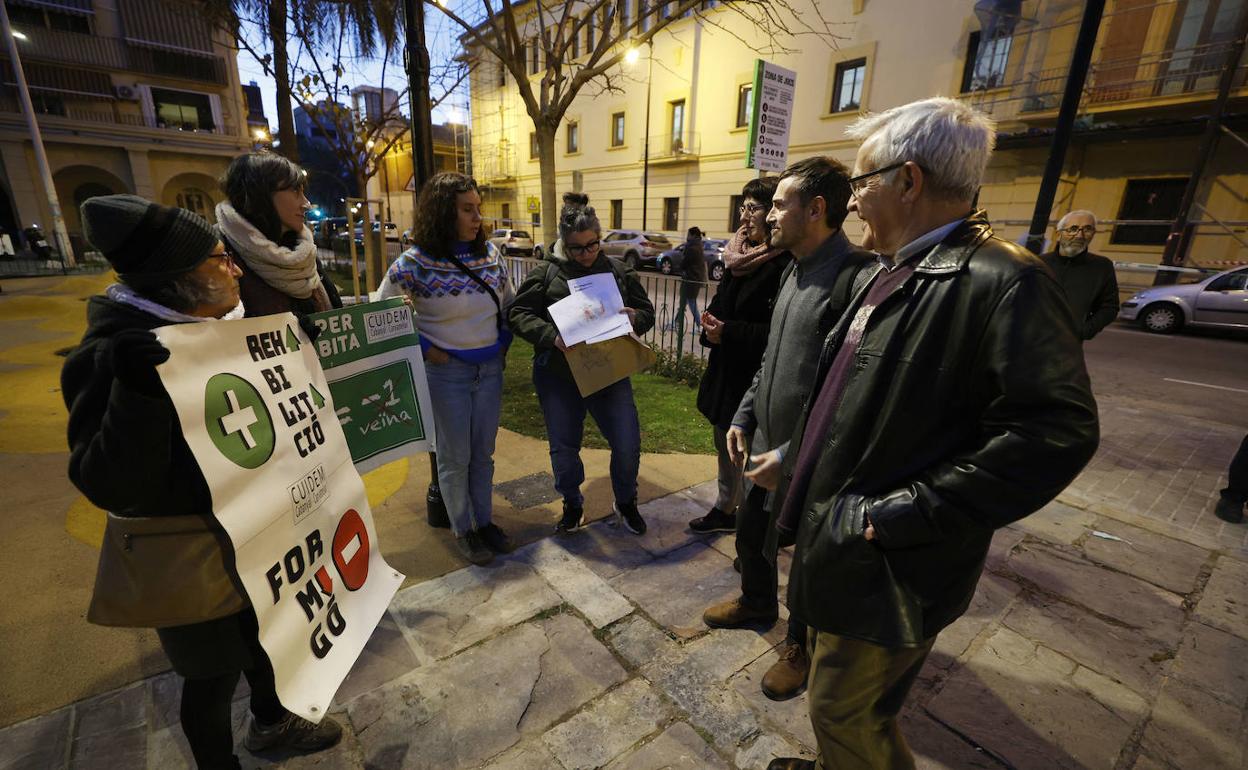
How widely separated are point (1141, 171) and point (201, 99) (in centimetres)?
3548

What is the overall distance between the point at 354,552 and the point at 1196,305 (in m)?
15.6

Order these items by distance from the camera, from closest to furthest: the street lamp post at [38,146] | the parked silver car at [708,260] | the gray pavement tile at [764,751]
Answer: the gray pavement tile at [764,751], the street lamp post at [38,146], the parked silver car at [708,260]

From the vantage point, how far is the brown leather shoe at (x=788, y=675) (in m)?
2.29

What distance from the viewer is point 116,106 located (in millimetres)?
23078

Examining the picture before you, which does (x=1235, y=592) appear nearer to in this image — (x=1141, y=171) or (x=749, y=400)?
(x=749, y=400)

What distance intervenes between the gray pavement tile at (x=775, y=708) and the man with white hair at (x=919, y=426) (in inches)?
24.8

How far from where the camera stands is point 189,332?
1.42 meters

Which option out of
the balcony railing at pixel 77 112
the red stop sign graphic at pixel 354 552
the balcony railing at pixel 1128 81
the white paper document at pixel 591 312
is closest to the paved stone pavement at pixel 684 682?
the red stop sign graphic at pixel 354 552

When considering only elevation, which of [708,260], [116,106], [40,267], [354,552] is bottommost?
[40,267]

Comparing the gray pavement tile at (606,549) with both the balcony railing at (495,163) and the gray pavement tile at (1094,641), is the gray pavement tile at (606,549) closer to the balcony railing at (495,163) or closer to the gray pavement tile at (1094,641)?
the gray pavement tile at (1094,641)

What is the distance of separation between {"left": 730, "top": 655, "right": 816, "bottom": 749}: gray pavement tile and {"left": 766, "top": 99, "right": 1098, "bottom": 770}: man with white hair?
629mm

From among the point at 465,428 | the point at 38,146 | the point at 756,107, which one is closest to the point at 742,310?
the point at 465,428

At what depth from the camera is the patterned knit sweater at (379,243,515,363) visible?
9.50ft

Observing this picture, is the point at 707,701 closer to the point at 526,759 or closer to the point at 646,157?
the point at 526,759
